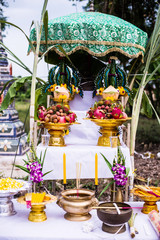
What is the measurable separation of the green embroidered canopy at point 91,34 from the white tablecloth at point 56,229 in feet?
6.28

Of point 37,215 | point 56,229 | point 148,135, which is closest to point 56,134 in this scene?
point 37,215

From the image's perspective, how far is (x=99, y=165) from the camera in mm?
3045

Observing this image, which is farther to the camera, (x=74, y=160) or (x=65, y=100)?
(x=65, y=100)

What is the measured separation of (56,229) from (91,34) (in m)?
2.16

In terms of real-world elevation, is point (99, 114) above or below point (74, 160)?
above

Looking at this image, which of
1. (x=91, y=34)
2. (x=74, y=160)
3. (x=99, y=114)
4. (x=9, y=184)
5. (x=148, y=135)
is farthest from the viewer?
(x=148, y=135)

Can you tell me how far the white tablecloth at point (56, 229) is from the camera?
6.17ft

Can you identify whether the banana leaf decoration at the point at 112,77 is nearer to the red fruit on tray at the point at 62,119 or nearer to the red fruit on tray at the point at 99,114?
the red fruit on tray at the point at 99,114

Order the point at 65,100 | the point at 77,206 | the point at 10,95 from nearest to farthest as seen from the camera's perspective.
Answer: the point at 77,206 → the point at 65,100 → the point at 10,95

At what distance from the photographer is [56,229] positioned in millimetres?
1981

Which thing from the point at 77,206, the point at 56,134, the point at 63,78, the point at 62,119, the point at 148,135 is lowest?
the point at 148,135

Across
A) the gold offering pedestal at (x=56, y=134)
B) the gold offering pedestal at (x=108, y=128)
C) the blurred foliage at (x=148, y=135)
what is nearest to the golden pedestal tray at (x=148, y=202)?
the gold offering pedestal at (x=108, y=128)

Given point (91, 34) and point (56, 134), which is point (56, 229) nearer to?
point (56, 134)

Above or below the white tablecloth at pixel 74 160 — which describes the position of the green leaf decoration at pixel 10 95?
above
